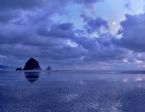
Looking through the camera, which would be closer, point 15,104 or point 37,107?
point 37,107

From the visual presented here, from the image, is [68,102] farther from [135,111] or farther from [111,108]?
[135,111]

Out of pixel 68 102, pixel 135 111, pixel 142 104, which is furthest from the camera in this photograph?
pixel 68 102

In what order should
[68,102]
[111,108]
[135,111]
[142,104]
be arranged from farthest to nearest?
[68,102] → [142,104] → [111,108] → [135,111]

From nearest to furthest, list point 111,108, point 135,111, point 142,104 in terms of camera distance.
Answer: point 135,111 < point 111,108 < point 142,104

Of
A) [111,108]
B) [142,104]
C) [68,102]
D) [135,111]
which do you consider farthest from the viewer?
[68,102]

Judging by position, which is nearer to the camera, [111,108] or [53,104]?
[111,108]

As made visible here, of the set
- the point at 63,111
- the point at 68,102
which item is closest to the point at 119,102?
the point at 68,102

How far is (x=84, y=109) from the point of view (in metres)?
Answer: 59.8

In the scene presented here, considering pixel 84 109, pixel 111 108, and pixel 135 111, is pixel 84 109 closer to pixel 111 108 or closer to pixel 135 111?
pixel 111 108

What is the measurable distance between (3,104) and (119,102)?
26258mm

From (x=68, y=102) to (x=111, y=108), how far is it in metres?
12.5

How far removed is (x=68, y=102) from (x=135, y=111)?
18012 mm

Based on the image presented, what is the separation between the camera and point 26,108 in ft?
200

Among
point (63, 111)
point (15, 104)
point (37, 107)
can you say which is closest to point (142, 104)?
point (63, 111)
